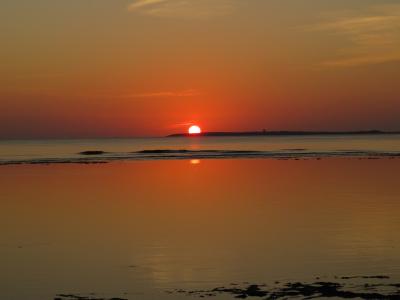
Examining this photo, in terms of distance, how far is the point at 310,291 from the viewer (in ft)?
40.2

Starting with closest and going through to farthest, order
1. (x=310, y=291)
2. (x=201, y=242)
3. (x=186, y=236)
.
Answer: (x=310, y=291), (x=201, y=242), (x=186, y=236)

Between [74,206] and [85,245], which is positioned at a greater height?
[74,206]

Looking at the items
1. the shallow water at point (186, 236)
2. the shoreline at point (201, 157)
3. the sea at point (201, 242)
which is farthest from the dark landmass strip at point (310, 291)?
the shoreline at point (201, 157)

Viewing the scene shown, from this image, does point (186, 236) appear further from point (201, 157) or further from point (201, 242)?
point (201, 157)

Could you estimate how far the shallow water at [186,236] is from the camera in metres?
13.7

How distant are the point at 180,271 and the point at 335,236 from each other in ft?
18.7

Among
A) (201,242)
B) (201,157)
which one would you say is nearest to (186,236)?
(201,242)

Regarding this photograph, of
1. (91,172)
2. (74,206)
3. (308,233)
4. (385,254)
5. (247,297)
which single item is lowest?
(247,297)

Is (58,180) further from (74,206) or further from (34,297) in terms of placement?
(34,297)

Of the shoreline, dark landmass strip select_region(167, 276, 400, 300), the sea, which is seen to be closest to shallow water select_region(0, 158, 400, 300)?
the sea

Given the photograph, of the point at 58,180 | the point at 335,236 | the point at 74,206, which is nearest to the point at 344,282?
the point at 335,236

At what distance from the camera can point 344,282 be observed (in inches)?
510

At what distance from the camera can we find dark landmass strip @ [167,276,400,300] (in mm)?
11914

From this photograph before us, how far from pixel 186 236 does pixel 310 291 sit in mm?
6759
